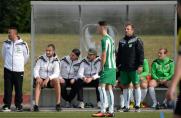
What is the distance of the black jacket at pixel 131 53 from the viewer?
15.1 metres

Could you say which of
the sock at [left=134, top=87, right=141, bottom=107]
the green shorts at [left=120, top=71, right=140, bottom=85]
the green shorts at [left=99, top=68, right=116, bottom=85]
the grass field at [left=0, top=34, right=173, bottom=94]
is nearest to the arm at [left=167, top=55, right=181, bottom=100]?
the green shorts at [left=99, top=68, right=116, bottom=85]

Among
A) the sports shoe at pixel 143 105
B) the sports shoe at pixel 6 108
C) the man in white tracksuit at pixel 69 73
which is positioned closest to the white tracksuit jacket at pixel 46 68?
the man in white tracksuit at pixel 69 73

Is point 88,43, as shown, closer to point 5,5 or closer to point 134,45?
point 134,45

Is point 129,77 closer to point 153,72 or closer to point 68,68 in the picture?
point 153,72

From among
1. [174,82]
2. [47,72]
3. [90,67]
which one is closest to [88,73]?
[90,67]

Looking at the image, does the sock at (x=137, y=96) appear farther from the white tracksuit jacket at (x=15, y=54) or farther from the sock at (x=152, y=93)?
the white tracksuit jacket at (x=15, y=54)

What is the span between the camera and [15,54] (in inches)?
631

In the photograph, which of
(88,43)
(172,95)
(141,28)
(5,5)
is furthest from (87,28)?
(5,5)

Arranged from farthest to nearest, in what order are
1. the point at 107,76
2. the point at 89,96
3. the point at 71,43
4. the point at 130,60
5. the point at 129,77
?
the point at 71,43
the point at 89,96
the point at 129,77
the point at 130,60
the point at 107,76

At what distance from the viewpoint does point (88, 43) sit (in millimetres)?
18250

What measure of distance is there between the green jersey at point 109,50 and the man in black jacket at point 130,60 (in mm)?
755

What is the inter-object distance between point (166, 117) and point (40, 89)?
369 centimetres

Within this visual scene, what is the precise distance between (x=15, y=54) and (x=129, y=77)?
2942 millimetres

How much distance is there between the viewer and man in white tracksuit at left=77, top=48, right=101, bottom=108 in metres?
16.3
